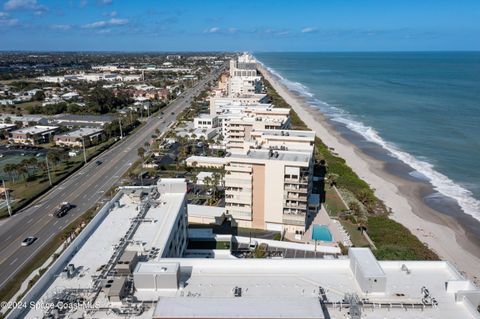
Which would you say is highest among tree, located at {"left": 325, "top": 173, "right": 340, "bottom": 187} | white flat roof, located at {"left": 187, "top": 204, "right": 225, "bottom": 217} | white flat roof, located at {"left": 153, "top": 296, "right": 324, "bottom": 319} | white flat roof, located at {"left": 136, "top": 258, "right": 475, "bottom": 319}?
white flat roof, located at {"left": 153, "top": 296, "right": 324, "bottom": 319}

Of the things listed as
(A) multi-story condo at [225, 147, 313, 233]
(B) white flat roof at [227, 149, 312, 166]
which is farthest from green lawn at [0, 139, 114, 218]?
(B) white flat roof at [227, 149, 312, 166]

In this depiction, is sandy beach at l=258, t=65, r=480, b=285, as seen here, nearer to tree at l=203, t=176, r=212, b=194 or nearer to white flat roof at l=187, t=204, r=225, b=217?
white flat roof at l=187, t=204, r=225, b=217

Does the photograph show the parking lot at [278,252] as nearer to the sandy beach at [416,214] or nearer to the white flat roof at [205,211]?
the white flat roof at [205,211]

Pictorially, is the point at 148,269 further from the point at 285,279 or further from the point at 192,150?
the point at 192,150

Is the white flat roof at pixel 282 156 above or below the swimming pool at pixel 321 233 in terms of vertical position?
above

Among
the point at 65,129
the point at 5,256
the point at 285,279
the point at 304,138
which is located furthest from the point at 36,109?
the point at 285,279

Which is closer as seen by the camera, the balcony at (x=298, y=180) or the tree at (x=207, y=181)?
the balcony at (x=298, y=180)

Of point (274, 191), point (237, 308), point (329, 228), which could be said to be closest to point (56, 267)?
point (237, 308)

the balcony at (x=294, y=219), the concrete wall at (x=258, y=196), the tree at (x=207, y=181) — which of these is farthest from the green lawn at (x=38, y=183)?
the balcony at (x=294, y=219)
